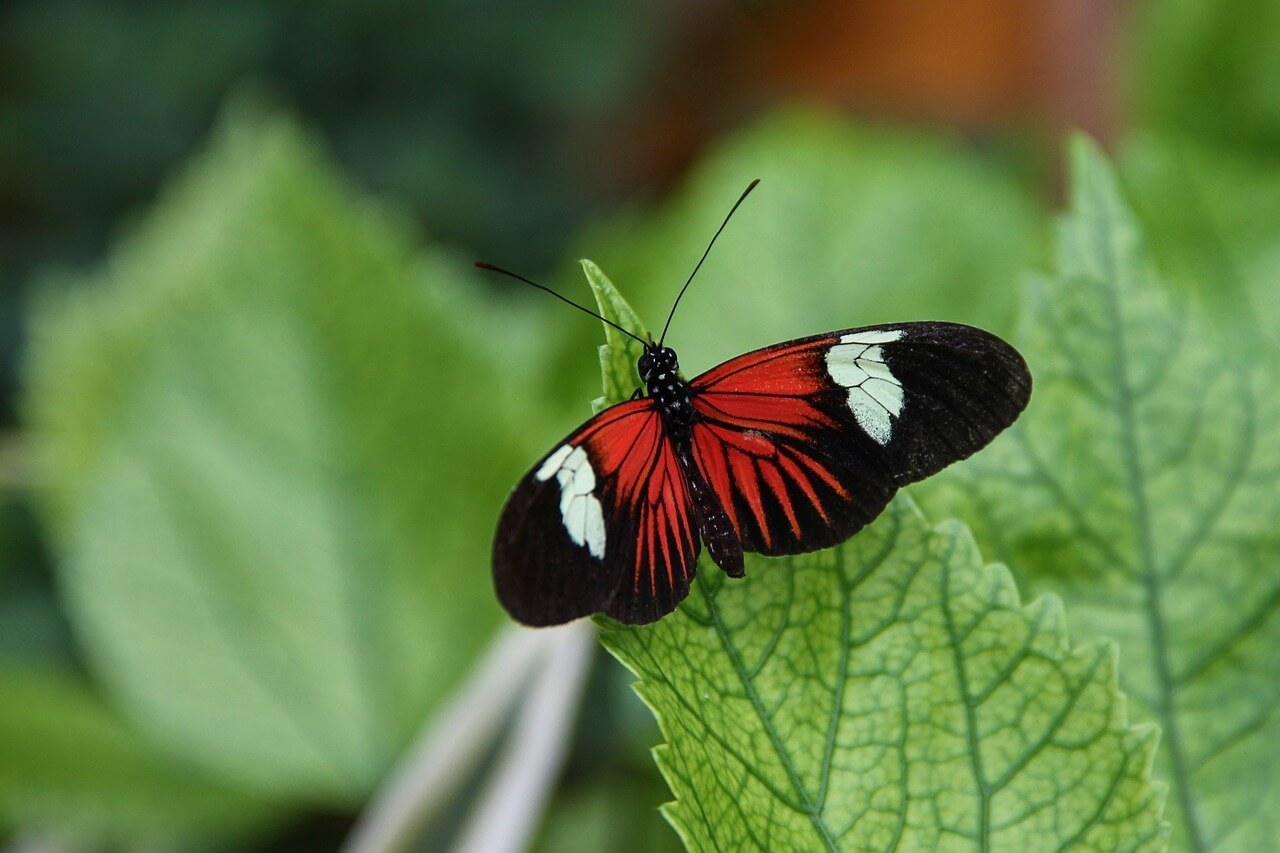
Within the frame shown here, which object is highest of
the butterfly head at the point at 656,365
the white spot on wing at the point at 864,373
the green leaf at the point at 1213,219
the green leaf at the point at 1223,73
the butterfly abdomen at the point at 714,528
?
the green leaf at the point at 1223,73

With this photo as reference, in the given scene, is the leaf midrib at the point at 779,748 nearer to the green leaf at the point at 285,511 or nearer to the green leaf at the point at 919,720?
the green leaf at the point at 919,720

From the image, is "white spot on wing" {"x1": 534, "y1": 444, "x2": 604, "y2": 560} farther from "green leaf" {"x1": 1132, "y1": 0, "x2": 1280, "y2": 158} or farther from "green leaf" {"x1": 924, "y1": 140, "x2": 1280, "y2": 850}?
"green leaf" {"x1": 1132, "y1": 0, "x2": 1280, "y2": 158}

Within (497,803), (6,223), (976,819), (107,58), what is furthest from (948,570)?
(6,223)

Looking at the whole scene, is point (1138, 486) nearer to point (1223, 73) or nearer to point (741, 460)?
point (741, 460)

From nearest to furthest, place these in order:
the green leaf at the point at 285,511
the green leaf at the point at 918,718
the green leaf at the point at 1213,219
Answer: the green leaf at the point at 918,718, the green leaf at the point at 1213,219, the green leaf at the point at 285,511

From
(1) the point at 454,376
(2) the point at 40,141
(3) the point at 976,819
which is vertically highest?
(2) the point at 40,141

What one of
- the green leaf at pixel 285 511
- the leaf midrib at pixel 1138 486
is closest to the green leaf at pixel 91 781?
the green leaf at pixel 285 511

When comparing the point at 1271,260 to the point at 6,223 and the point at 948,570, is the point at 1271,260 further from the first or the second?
the point at 6,223
